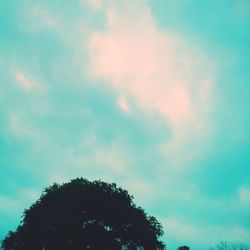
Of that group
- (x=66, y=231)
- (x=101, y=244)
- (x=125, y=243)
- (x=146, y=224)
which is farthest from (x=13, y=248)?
(x=146, y=224)

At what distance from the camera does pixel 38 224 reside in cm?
4656

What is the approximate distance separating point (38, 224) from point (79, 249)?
784 cm

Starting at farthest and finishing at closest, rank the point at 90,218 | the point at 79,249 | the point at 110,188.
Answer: the point at 110,188
the point at 90,218
the point at 79,249

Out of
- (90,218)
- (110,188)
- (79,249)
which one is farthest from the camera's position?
(110,188)

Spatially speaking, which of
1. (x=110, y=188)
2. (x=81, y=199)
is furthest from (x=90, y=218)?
(x=110, y=188)

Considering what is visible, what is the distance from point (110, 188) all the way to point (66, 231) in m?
11.1

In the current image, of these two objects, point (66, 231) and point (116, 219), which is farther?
point (116, 219)

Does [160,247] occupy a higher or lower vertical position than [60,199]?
lower

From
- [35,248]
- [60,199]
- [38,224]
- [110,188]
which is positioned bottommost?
[35,248]

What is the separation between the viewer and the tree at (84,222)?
146ft

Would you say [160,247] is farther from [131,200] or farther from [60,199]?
[60,199]

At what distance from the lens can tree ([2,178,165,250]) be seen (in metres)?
44.6

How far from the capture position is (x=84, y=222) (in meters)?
46.8

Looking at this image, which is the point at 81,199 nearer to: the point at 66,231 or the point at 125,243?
the point at 66,231
